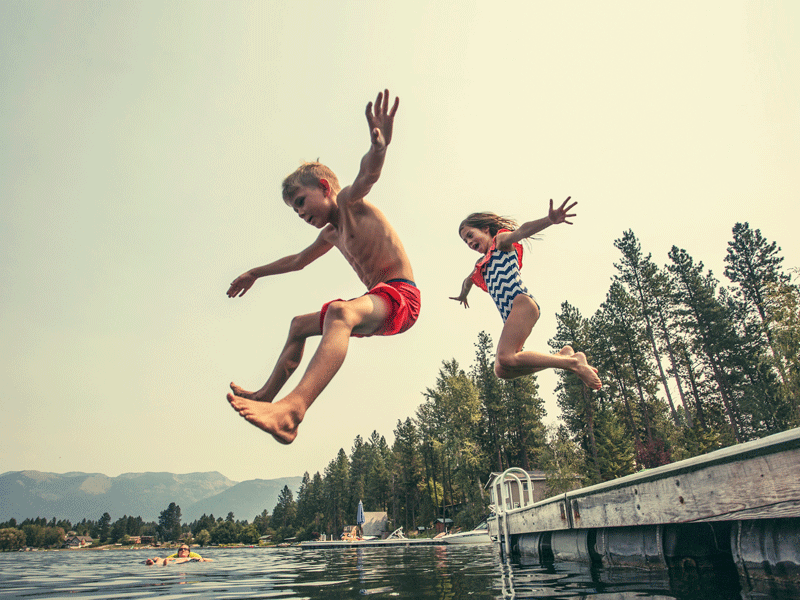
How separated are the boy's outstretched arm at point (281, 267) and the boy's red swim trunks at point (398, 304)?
89 centimetres

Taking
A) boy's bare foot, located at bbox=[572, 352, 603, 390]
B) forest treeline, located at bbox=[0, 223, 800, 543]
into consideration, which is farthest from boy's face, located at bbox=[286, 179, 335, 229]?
forest treeline, located at bbox=[0, 223, 800, 543]

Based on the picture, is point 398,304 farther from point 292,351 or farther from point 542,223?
point 542,223

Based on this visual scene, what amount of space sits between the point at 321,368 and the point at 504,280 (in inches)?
94.1

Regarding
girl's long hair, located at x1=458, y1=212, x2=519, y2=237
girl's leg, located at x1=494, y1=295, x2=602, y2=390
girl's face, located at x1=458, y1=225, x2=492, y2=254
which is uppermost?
girl's long hair, located at x1=458, y1=212, x2=519, y2=237

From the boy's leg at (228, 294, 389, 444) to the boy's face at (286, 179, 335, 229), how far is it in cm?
66

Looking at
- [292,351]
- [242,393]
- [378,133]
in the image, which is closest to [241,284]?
[292,351]

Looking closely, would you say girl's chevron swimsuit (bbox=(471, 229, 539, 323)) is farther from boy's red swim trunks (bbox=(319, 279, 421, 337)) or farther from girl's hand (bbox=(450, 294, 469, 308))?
boy's red swim trunks (bbox=(319, 279, 421, 337))

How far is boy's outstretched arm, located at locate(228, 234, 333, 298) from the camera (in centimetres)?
381

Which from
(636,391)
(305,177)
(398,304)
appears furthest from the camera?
(636,391)

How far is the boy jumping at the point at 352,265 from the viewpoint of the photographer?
8.63ft

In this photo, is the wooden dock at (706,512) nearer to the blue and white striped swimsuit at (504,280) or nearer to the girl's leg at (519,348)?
the girl's leg at (519,348)

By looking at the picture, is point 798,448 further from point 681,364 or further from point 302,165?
point 681,364

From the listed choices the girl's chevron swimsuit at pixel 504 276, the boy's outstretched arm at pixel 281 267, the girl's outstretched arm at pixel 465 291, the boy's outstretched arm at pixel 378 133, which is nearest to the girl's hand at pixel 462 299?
the girl's outstretched arm at pixel 465 291

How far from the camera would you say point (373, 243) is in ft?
10.4
